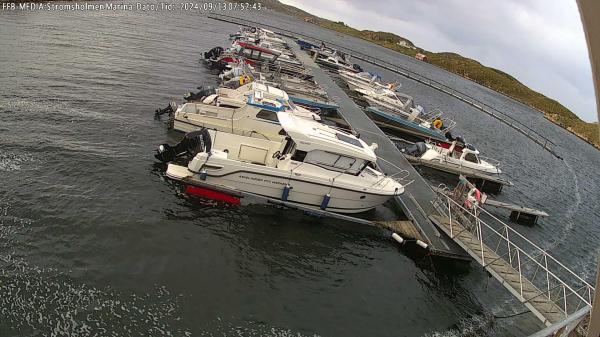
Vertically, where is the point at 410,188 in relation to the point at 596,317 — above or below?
below

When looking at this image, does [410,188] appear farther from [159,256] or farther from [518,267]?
[159,256]

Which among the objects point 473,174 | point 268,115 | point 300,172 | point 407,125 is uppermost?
point 407,125

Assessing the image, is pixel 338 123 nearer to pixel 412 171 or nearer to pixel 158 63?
pixel 412 171

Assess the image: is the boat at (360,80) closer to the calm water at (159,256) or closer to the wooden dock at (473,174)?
the wooden dock at (473,174)

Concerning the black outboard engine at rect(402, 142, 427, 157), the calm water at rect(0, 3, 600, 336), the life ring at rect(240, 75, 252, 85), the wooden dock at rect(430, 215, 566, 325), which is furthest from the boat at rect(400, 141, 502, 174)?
the life ring at rect(240, 75, 252, 85)

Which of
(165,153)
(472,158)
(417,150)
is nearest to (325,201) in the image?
(165,153)

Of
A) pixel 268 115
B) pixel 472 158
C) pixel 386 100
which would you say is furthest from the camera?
pixel 386 100
